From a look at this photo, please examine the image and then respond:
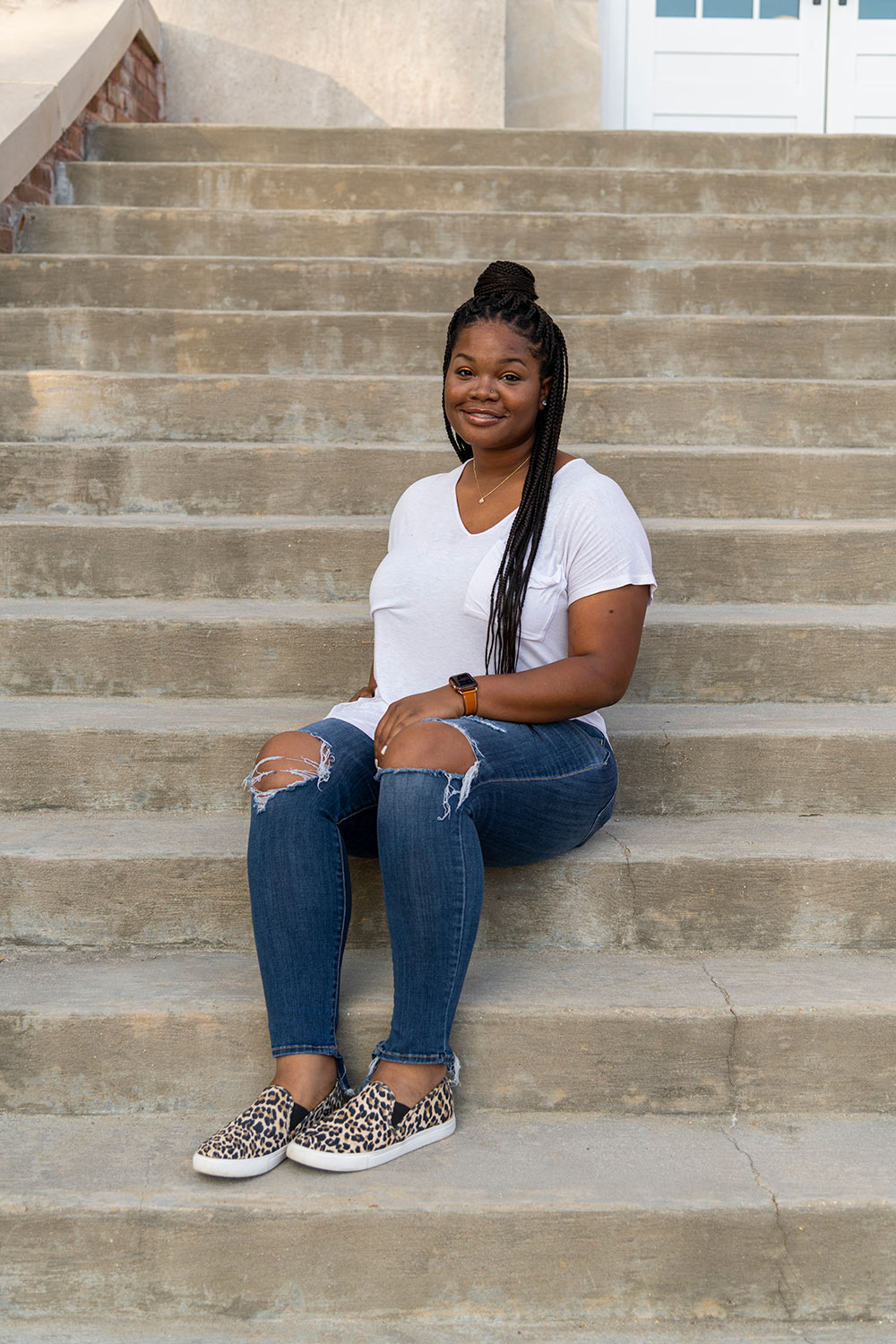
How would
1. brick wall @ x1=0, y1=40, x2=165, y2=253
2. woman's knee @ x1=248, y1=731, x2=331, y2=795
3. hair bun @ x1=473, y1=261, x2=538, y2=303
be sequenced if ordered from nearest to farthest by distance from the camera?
woman's knee @ x1=248, y1=731, x2=331, y2=795 → hair bun @ x1=473, y1=261, x2=538, y2=303 → brick wall @ x1=0, y1=40, x2=165, y2=253

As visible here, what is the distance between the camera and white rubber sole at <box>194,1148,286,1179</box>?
173cm

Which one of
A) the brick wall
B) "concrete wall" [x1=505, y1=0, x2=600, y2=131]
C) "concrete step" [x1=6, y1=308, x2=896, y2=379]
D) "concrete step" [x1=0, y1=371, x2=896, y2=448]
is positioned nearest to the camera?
"concrete step" [x1=0, y1=371, x2=896, y2=448]

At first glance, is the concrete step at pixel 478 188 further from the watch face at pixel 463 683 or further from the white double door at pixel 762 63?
the watch face at pixel 463 683

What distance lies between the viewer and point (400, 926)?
5.98 feet

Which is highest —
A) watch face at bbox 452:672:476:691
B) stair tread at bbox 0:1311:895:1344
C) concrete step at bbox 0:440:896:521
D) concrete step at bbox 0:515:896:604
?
concrete step at bbox 0:440:896:521

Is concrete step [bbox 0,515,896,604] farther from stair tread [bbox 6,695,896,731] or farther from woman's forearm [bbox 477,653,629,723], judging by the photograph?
woman's forearm [bbox 477,653,629,723]

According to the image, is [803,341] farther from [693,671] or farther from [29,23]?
[29,23]

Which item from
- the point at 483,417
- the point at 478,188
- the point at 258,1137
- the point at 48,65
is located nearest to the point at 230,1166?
the point at 258,1137

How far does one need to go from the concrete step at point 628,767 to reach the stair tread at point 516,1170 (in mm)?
667

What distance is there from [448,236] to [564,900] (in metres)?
2.75

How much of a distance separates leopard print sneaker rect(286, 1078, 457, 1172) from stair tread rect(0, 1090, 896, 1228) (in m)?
0.02

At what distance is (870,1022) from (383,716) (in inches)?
36.4

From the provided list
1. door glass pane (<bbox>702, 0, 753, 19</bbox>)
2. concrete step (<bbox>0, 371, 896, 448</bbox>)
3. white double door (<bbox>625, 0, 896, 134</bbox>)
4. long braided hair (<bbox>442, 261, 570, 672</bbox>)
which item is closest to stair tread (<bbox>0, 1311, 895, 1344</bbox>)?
long braided hair (<bbox>442, 261, 570, 672</bbox>)

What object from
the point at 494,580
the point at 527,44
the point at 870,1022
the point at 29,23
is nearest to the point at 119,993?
the point at 494,580
